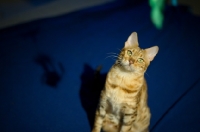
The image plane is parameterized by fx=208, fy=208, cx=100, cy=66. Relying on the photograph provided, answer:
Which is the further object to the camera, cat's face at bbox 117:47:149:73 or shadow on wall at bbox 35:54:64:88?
shadow on wall at bbox 35:54:64:88

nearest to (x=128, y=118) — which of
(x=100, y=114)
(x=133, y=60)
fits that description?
(x=100, y=114)

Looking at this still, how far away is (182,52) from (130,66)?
3.19 ft

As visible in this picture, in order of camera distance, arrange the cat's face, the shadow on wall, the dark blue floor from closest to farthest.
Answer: the cat's face < the dark blue floor < the shadow on wall

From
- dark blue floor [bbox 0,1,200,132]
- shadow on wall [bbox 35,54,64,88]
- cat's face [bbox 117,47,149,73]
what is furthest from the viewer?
shadow on wall [bbox 35,54,64,88]

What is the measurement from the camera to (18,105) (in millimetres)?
1067

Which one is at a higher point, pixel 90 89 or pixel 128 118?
pixel 90 89

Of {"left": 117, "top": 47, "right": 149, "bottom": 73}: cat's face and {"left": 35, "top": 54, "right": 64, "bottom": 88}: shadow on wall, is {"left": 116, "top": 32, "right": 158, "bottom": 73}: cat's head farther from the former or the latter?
{"left": 35, "top": 54, "right": 64, "bottom": 88}: shadow on wall

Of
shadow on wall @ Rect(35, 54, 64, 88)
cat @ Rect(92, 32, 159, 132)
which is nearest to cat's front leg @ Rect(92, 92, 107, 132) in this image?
cat @ Rect(92, 32, 159, 132)

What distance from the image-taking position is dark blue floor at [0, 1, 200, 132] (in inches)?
41.6

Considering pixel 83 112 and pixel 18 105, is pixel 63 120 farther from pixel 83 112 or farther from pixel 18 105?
pixel 18 105

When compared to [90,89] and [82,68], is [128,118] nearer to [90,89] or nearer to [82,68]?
[90,89]

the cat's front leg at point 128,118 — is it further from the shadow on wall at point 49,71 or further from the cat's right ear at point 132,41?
the shadow on wall at point 49,71

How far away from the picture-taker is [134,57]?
2.59ft

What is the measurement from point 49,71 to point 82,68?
21 cm
